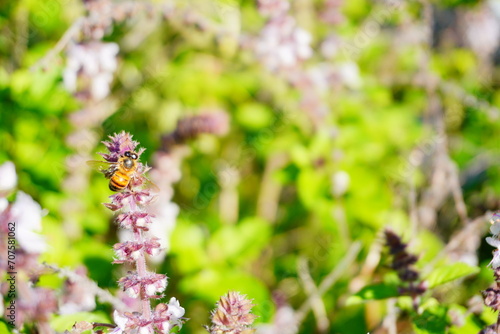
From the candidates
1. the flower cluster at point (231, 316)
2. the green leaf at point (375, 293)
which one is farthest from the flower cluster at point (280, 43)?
the flower cluster at point (231, 316)

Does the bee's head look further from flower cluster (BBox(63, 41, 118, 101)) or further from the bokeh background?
flower cluster (BBox(63, 41, 118, 101))

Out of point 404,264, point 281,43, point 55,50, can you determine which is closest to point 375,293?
point 404,264

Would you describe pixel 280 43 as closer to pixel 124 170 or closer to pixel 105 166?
pixel 105 166

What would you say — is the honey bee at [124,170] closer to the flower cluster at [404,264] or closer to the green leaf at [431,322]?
the flower cluster at [404,264]

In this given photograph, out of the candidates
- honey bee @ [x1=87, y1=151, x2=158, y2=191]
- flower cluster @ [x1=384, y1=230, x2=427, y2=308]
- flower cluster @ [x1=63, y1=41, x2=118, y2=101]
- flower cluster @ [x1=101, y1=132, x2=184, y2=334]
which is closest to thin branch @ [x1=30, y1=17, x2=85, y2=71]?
flower cluster @ [x1=63, y1=41, x2=118, y2=101]

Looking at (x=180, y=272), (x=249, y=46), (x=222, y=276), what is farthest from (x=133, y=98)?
(x=222, y=276)

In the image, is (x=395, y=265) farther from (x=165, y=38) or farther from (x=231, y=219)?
(x=165, y=38)
